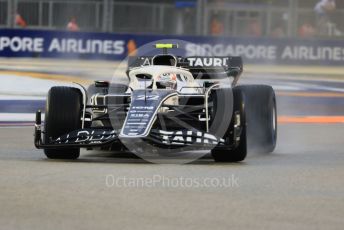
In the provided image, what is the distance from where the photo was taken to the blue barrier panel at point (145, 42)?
29562 mm

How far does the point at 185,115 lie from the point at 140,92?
0.57 metres

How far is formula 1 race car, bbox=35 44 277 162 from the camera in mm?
10219

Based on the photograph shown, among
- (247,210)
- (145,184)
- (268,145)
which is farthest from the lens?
(268,145)

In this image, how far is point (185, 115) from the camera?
10.8m

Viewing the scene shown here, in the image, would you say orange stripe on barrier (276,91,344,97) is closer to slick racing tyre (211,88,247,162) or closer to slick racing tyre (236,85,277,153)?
slick racing tyre (236,85,277,153)

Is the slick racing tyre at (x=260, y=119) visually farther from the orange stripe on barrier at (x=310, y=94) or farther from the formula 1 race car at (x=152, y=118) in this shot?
the orange stripe on barrier at (x=310, y=94)

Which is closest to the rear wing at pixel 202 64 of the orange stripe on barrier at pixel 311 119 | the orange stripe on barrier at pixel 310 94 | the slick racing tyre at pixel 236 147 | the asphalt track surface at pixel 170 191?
the asphalt track surface at pixel 170 191

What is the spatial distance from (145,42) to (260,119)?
61.4 ft

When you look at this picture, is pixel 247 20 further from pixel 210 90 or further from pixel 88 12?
pixel 210 90

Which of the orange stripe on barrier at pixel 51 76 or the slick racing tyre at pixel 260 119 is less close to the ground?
the slick racing tyre at pixel 260 119

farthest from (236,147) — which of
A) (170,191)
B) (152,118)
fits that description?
(170,191)

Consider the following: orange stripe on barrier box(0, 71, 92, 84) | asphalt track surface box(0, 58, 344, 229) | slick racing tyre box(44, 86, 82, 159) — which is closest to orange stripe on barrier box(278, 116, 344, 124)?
asphalt track surface box(0, 58, 344, 229)

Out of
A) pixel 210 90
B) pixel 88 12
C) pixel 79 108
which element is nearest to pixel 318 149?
pixel 210 90

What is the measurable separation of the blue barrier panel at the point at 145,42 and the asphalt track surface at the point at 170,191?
17260mm
